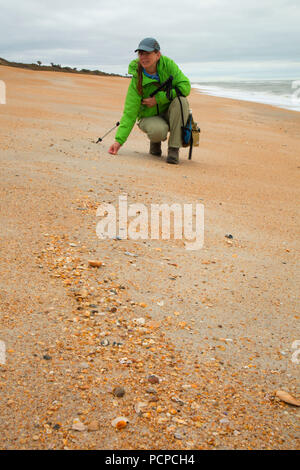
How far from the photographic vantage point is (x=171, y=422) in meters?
1.34

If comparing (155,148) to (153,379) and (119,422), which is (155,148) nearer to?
(153,379)

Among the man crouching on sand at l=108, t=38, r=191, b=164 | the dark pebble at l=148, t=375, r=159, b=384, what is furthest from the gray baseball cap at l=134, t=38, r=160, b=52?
the dark pebble at l=148, t=375, r=159, b=384

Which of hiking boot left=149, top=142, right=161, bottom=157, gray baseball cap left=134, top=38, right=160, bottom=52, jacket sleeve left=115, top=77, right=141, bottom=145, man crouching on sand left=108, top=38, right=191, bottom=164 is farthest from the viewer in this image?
hiking boot left=149, top=142, right=161, bottom=157

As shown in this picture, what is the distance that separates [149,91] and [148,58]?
0.45 m

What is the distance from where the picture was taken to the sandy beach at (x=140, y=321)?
4.34 ft

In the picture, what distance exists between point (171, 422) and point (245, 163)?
4574 millimetres

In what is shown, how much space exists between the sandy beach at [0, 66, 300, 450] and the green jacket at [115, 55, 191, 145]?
1.06 m

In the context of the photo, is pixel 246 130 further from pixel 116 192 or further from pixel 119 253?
pixel 119 253

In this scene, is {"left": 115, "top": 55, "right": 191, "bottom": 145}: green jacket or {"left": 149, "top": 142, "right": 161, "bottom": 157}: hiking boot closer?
{"left": 115, "top": 55, "right": 191, "bottom": 145}: green jacket

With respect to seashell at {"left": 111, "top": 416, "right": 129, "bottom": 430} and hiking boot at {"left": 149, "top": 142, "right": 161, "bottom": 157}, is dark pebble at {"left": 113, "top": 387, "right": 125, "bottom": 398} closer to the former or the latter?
seashell at {"left": 111, "top": 416, "right": 129, "bottom": 430}

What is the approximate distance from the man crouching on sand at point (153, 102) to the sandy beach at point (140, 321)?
43.2 inches

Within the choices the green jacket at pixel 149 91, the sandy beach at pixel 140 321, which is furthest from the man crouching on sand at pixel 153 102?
the sandy beach at pixel 140 321

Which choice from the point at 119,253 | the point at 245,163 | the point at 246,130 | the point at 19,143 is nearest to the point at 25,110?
the point at 19,143

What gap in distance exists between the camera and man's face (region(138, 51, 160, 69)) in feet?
13.6
